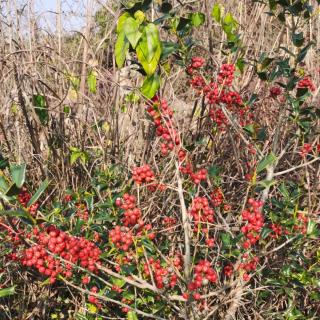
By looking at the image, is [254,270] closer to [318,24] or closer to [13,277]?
[13,277]

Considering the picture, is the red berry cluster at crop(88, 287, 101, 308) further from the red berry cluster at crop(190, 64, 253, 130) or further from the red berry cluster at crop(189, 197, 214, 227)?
Answer: the red berry cluster at crop(190, 64, 253, 130)

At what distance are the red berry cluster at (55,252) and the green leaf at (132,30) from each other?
0.59 meters

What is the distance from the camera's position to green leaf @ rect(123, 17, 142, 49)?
3.81ft

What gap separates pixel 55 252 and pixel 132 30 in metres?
0.67

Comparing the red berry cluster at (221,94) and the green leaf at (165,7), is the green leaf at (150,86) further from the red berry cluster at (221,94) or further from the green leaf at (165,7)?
the red berry cluster at (221,94)

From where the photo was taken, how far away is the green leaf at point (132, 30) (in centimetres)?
116

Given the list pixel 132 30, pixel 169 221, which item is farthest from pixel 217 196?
pixel 132 30

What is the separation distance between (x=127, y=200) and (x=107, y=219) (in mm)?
298

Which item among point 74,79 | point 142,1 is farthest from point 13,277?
point 142,1

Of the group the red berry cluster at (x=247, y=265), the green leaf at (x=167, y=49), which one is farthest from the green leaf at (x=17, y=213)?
the red berry cluster at (x=247, y=265)

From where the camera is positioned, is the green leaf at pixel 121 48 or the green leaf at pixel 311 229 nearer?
the green leaf at pixel 121 48

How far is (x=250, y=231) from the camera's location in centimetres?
150

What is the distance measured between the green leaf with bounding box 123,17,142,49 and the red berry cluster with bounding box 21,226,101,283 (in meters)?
0.59

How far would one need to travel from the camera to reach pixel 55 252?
129cm
